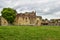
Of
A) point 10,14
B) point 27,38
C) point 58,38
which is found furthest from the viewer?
point 10,14

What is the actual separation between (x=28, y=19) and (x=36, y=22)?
3259 millimetres

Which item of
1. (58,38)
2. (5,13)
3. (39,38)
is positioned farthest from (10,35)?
(5,13)

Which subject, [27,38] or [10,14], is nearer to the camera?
[27,38]

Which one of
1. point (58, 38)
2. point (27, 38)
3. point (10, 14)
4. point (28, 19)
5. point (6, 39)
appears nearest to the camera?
point (6, 39)

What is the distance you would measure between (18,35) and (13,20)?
42.5 m

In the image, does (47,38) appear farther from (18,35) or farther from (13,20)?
(13,20)

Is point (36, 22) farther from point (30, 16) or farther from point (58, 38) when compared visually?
point (58, 38)

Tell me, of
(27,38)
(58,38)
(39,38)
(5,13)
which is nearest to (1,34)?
(27,38)

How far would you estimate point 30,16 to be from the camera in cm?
6419

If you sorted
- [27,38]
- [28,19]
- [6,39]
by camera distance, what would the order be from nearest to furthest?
[6,39] → [27,38] → [28,19]

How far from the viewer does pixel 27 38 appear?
20750 mm

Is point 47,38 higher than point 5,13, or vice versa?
point 5,13

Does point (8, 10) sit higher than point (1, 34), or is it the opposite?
point (8, 10)

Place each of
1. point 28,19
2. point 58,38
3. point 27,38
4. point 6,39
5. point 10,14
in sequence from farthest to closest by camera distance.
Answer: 1. point 10,14
2. point 28,19
3. point 58,38
4. point 27,38
5. point 6,39
